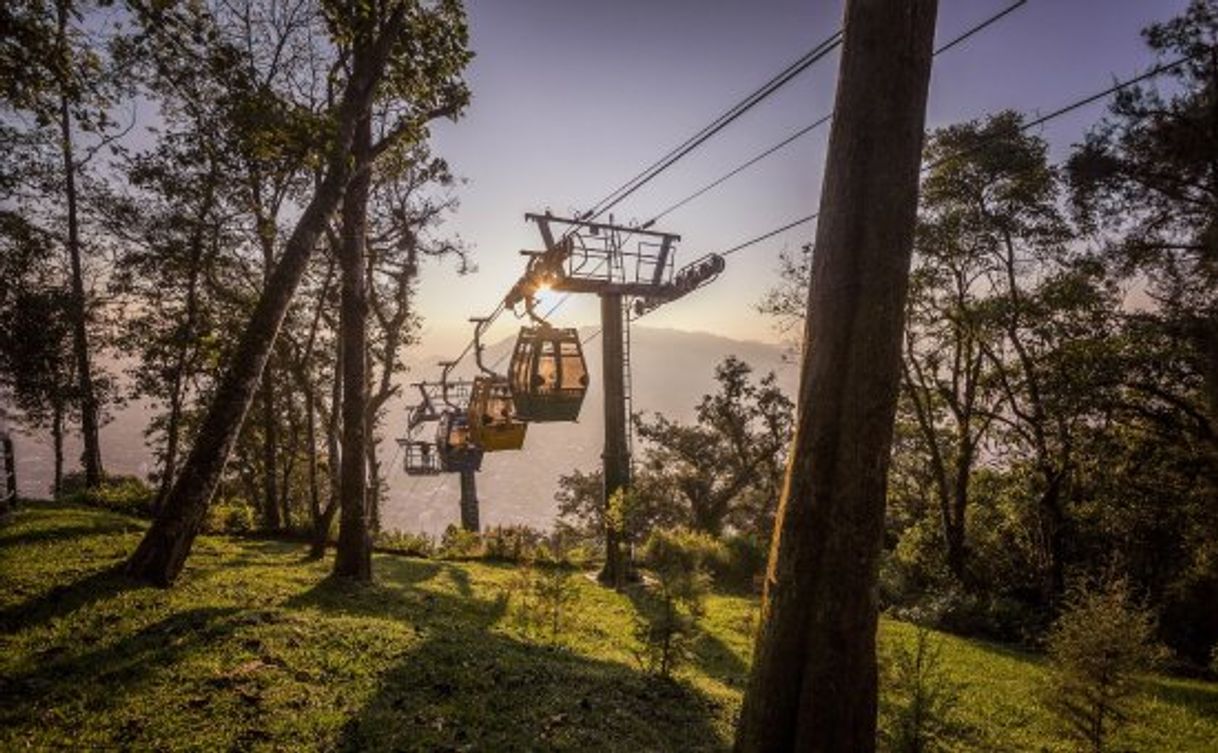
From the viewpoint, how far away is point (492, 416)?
2081 centimetres

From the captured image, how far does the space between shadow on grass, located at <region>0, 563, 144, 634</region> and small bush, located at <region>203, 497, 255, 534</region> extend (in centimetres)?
1042

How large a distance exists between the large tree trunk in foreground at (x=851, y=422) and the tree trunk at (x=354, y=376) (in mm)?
10271

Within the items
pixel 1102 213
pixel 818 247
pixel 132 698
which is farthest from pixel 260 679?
pixel 1102 213

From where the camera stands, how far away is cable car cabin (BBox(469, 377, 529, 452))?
20719 millimetres

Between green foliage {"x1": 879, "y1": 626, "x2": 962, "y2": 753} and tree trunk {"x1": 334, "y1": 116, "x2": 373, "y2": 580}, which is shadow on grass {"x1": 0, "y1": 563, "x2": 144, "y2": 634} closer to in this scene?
tree trunk {"x1": 334, "y1": 116, "x2": 373, "y2": 580}

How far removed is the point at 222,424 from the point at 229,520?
12.7 m

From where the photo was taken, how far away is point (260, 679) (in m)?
6.07

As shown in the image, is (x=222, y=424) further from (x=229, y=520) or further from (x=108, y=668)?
(x=229, y=520)

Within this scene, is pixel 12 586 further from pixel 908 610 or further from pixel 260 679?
pixel 908 610

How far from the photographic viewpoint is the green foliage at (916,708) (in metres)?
6.34

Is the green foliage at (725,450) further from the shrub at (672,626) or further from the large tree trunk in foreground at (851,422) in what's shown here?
the large tree trunk in foreground at (851,422)

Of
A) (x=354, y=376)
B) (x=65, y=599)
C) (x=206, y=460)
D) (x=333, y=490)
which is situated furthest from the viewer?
(x=333, y=490)

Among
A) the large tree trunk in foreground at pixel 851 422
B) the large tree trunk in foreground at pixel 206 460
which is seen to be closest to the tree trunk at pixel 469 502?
the large tree trunk in foreground at pixel 206 460

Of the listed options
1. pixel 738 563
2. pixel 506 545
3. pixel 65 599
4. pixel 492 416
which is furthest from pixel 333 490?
pixel 738 563
